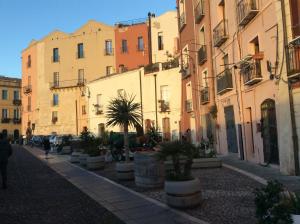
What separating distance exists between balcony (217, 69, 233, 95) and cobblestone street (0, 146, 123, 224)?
9766 millimetres

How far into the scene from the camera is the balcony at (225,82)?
20386 millimetres

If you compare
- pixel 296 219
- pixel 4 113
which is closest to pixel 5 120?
pixel 4 113

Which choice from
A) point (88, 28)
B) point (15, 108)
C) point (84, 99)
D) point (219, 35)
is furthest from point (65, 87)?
point (219, 35)

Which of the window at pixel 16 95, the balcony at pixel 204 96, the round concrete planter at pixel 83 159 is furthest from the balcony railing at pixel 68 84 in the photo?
the round concrete planter at pixel 83 159

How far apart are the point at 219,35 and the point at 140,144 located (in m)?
7.22

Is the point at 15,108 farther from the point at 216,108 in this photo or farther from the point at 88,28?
the point at 216,108

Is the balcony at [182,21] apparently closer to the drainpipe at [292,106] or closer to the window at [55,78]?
the drainpipe at [292,106]

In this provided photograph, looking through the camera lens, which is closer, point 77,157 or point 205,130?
point 77,157

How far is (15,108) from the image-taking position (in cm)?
8056

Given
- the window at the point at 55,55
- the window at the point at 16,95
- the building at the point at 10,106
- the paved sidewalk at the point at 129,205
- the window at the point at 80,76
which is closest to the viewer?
the paved sidewalk at the point at 129,205

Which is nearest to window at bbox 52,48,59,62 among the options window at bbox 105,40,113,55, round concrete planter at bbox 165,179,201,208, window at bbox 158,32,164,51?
window at bbox 105,40,113,55

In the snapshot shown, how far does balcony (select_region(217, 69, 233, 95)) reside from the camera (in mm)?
20386

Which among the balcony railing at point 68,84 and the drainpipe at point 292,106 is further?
the balcony railing at point 68,84

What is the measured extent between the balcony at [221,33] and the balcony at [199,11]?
11.1 ft
